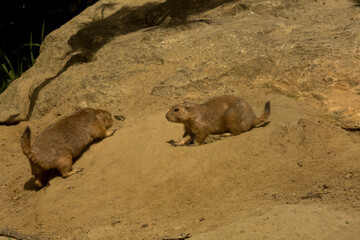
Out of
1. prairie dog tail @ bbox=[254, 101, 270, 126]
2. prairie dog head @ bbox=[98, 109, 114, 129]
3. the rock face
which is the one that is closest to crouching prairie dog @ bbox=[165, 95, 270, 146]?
prairie dog tail @ bbox=[254, 101, 270, 126]

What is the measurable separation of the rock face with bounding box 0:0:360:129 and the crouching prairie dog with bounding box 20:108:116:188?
2.57 ft

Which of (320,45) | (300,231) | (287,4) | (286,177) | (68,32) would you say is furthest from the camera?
(68,32)

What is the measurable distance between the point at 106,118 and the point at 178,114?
146 cm

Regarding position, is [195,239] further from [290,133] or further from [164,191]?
[290,133]

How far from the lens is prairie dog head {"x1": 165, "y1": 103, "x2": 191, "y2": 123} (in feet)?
20.6

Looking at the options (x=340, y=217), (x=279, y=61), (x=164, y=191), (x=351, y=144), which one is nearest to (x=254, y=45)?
(x=279, y=61)

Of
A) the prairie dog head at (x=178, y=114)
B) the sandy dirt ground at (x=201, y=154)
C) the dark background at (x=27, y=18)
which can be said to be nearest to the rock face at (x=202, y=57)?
the sandy dirt ground at (x=201, y=154)

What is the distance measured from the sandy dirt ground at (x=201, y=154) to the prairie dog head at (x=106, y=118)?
115mm

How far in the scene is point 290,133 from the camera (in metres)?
5.86

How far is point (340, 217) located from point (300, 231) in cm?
48

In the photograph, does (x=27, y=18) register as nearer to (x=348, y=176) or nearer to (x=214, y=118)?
(x=214, y=118)

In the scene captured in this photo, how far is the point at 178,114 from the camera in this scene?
20.6ft

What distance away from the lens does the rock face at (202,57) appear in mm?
6873

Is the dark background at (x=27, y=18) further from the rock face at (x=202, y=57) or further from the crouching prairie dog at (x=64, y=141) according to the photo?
the crouching prairie dog at (x=64, y=141)
